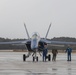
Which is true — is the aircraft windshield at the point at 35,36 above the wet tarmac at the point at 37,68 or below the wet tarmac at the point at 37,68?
above

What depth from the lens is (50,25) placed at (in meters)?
36.7

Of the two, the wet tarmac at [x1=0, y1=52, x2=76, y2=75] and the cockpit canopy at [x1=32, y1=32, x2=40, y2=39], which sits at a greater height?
the cockpit canopy at [x1=32, y1=32, x2=40, y2=39]

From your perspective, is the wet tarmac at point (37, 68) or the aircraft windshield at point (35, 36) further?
the aircraft windshield at point (35, 36)

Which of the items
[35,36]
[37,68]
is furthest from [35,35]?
[37,68]

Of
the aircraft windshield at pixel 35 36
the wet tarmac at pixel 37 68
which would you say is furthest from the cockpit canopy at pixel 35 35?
the wet tarmac at pixel 37 68

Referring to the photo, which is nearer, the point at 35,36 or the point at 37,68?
the point at 37,68

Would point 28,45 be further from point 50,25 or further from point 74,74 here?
point 74,74

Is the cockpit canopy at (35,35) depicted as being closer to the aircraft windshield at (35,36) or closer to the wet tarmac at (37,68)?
the aircraft windshield at (35,36)

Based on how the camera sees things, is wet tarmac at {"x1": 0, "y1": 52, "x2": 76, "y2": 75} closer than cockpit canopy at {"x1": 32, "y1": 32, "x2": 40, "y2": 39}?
Yes

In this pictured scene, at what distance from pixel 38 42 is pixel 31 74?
13.2 m

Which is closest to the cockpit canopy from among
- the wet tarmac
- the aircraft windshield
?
the aircraft windshield

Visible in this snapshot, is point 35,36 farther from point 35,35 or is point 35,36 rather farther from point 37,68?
point 37,68

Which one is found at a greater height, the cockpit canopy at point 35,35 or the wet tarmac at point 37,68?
the cockpit canopy at point 35,35

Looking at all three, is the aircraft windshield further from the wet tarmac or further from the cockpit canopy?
the wet tarmac
